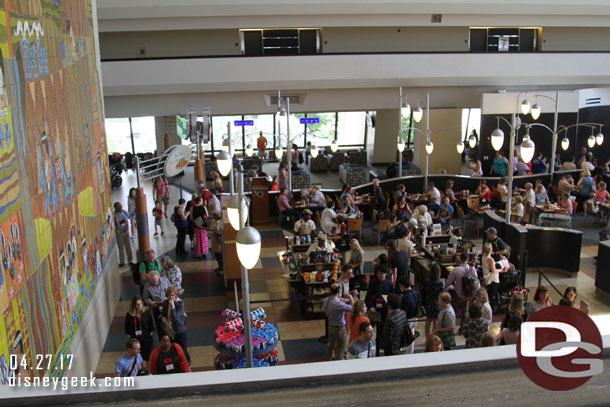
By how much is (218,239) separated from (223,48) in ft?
31.9

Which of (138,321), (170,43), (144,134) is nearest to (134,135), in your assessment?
(144,134)

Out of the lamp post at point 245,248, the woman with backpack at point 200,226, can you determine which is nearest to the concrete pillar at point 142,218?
the woman with backpack at point 200,226

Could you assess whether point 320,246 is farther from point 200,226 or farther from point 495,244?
point 200,226

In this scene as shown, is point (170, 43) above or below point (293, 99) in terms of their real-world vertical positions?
above

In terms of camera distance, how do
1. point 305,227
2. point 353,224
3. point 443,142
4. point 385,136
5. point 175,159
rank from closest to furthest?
point 175,159 → point 305,227 → point 353,224 → point 443,142 → point 385,136

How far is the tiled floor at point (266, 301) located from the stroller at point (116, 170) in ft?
28.0

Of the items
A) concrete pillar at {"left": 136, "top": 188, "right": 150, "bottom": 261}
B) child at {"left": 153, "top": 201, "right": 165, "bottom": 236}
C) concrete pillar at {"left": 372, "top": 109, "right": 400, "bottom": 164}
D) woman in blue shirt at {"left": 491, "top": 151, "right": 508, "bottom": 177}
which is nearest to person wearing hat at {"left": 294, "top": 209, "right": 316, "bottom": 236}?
concrete pillar at {"left": 136, "top": 188, "right": 150, "bottom": 261}

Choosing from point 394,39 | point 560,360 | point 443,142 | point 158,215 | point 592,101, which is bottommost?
point 158,215

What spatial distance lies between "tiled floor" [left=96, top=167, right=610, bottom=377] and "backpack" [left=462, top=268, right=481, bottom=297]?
0.78 meters

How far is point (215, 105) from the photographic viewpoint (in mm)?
19453

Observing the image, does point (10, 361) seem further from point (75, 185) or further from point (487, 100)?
point (487, 100)

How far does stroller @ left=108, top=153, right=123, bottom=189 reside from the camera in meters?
23.4

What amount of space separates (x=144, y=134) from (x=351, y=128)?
10.4 metres

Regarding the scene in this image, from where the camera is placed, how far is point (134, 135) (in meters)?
28.5
